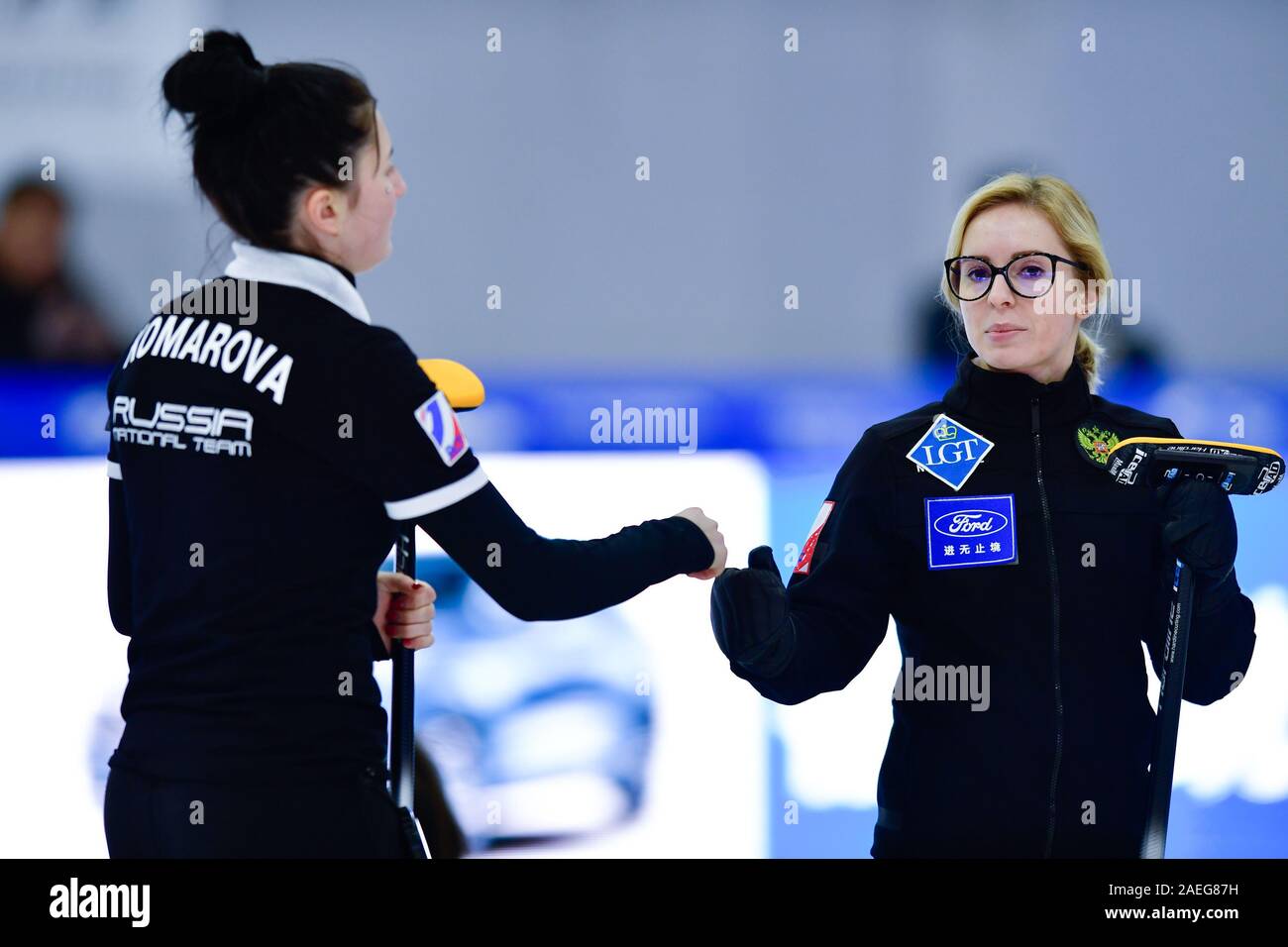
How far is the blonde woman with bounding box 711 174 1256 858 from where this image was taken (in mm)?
1841

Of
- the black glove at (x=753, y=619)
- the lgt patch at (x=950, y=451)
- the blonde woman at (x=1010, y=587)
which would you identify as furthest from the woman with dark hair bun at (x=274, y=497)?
the lgt patch at (x=950, y=451)

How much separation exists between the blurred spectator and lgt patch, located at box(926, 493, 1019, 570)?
8.88 ft

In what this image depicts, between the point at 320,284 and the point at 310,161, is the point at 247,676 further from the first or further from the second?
the point at 310,161

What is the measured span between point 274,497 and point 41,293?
118 inches

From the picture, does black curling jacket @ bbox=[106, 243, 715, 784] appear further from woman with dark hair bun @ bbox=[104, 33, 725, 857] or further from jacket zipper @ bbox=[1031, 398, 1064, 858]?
jacket zipper @ bbox=[1031, 398, 1064, 858]

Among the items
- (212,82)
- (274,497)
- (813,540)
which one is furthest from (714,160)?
(274,497)

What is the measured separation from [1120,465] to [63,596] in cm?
230

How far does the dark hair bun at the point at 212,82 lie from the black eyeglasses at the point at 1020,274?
101 cm

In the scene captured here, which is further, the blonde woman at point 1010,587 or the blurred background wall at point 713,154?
the blurred background wall at point 713,154

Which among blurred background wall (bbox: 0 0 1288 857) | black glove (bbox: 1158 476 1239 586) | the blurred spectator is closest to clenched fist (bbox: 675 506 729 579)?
black glove (bbox: 1158 476 1239 586)

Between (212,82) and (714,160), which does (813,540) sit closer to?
(212,82)

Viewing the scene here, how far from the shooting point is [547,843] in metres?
3.19

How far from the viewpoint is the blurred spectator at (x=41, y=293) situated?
3.94m
